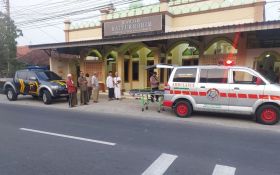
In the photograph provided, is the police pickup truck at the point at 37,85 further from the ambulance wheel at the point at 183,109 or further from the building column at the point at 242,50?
the building column at the point at 242,50

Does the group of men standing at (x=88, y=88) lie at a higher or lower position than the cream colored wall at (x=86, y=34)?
lower

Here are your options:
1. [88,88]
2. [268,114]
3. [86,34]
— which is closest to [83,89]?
[88,88]

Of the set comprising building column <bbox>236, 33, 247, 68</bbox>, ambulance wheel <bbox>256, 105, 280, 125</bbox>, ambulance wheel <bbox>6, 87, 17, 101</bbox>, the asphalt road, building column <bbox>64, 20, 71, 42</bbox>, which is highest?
building column <bbox>64, 20, 71, 42</bbox>

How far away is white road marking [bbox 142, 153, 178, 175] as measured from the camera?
Answer: 4176mm

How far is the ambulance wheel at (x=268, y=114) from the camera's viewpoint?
7898 mm

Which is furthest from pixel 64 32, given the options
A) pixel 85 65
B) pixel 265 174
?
pixel 265 174

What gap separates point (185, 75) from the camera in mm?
9203

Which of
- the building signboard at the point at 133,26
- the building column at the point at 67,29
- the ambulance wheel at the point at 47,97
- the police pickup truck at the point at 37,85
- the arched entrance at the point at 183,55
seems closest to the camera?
the ambulance wheel at the point at 47,97

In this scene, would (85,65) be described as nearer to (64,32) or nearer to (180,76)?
(64,32)

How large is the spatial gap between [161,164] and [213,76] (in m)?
5.21

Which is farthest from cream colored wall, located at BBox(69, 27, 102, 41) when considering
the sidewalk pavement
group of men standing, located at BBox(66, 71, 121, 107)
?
the sidewalk pavement

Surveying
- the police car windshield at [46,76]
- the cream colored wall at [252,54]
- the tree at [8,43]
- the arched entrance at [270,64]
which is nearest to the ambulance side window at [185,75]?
the cream colored wall at [252,54]

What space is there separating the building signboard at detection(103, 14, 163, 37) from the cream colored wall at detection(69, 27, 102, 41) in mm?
1186

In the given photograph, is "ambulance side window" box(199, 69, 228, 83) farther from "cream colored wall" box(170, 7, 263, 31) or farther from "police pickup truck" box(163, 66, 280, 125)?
"cream colored wall" box(170, 7, 263, 31)
